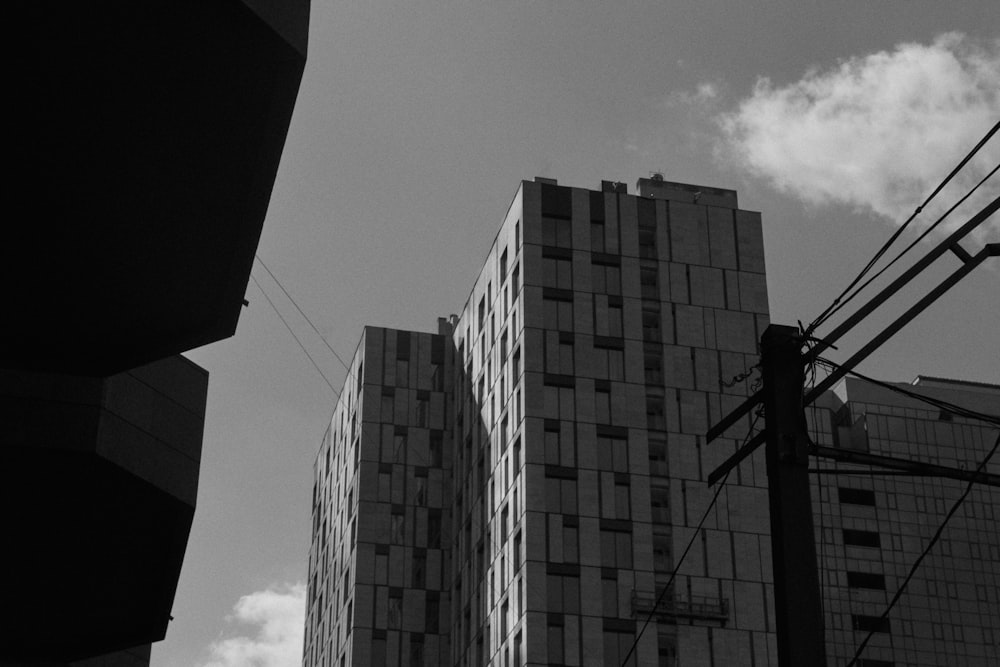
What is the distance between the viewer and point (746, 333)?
90.5m

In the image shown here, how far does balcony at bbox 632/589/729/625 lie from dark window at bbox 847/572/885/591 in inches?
1618

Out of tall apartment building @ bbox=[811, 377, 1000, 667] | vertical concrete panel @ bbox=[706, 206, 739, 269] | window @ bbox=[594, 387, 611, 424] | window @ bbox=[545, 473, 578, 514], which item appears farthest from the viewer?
tall apartment building @ bbox=[811, 377, 1000, 667]

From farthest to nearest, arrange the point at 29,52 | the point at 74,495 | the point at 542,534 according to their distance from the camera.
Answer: the point at 542,534 < the point at 74,495 < the point at 29,52

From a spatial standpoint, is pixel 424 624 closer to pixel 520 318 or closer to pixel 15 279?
pixel 520 318

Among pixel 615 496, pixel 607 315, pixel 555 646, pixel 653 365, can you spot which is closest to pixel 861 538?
pixel 653 365

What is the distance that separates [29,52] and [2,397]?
378 inches

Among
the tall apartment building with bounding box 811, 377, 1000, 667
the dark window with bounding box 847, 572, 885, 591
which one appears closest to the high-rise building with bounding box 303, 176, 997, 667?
the dark window with bounding box 847, 572, 885, 591

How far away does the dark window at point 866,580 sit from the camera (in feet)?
Result: 394

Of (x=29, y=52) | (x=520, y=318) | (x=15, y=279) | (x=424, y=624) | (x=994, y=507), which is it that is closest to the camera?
(x=29, y=52)

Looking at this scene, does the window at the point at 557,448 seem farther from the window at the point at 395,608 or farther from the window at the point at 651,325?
the window at the point at 395,608

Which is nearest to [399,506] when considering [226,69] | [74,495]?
[74,495]

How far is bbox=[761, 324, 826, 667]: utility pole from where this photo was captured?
1825cm

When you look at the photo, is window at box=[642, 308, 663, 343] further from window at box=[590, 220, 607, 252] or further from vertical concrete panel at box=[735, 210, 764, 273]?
vertical concrete panel at box=[735, 210, 764, 273]

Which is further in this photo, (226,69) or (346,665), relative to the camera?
(346,665)
